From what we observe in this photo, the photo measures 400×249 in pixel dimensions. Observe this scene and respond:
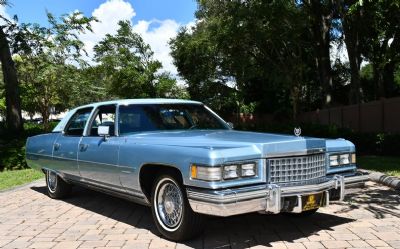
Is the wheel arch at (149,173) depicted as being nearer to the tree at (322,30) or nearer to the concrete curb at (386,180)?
the concrete curb at (386,180)

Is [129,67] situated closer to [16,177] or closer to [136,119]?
[16,177]

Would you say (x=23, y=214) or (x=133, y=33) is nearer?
(x=23, y=214)

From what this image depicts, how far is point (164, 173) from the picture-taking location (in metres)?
5.85

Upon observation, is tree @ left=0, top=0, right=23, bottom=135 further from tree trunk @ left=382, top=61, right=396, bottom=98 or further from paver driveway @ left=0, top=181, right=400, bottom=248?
tree trunk @ left=382, top=61, right=396, bottom=98

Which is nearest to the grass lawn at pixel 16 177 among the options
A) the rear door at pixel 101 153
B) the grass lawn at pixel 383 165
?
A: the rear door at pixel 101 153

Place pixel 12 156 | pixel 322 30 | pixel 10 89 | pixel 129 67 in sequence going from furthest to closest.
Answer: pixel 129 67 < pixel 322 30 < pixel 10 89 < pixel 12 156

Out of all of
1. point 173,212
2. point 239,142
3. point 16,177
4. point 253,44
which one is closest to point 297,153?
point 239,142

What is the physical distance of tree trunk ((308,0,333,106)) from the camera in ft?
83.7

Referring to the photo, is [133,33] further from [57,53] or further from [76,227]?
[76,227]

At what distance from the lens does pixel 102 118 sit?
302 inches

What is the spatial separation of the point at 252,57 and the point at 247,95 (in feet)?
52.0

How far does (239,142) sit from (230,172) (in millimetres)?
458

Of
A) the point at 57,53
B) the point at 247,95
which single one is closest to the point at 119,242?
the point at 57,53

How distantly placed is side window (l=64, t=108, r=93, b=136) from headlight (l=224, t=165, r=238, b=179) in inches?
135
